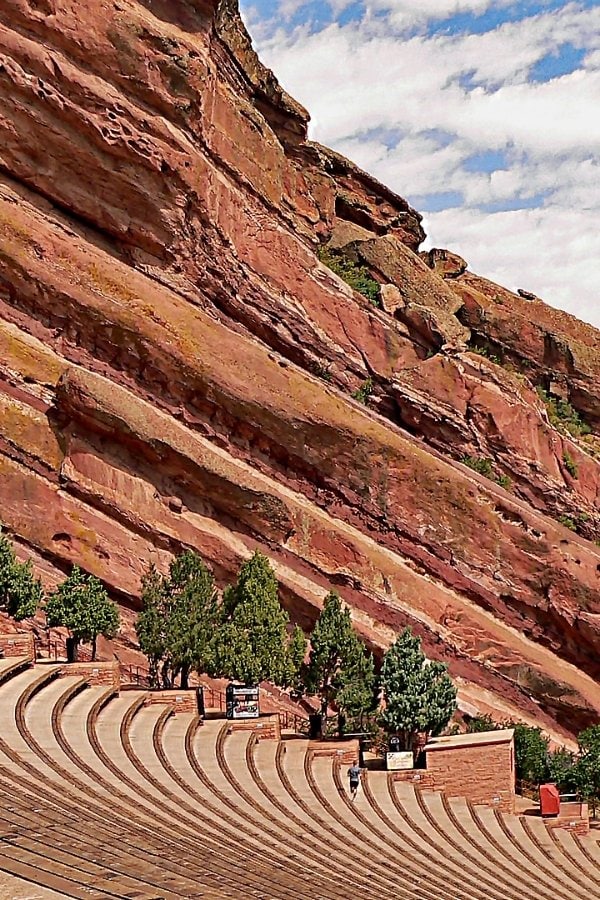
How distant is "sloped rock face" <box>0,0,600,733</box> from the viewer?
3169cm

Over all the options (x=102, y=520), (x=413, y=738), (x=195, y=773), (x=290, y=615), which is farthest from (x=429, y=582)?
(x=195, y=773)

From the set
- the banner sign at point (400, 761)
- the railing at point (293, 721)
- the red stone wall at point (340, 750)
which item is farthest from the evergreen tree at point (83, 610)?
the banner sign at point (400, 761)

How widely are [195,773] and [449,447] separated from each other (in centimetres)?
2167

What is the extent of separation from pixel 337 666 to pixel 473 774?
4545mm

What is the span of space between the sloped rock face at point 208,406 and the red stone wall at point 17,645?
4170 mm

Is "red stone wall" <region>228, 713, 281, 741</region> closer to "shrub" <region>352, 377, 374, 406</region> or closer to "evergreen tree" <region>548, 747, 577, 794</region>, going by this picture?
"evergreen tree" <region>548, 747, 577, 794</region>

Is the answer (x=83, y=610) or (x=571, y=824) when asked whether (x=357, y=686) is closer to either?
(x=571, y=824)

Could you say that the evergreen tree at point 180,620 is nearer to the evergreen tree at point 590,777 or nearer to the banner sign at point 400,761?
the banner sign at point 400,761

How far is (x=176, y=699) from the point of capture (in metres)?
25.7

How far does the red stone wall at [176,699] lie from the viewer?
25.4 metres

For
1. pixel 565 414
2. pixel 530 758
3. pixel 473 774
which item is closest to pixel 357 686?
pixel 473 774

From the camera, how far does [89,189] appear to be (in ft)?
113

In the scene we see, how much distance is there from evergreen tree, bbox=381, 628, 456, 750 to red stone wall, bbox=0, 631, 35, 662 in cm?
919

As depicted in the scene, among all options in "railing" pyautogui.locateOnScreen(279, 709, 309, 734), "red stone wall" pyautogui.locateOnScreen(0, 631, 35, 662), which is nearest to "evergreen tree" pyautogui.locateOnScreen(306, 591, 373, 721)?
"railing" pyautogui.locateOnScreen(279, 709, 309, 734)
